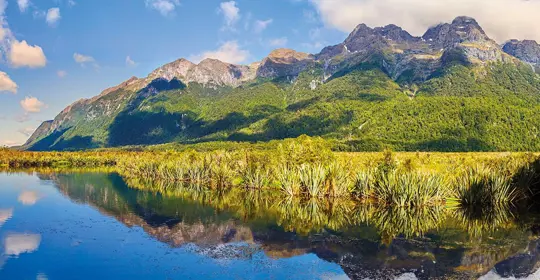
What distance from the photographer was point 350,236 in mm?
24875

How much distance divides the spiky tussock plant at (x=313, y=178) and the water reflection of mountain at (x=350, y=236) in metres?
2.69

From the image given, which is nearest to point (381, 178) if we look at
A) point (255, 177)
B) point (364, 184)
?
point (364, 184)

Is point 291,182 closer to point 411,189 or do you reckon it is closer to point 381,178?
point 381,178

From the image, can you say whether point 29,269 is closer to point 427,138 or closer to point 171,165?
point 171,165

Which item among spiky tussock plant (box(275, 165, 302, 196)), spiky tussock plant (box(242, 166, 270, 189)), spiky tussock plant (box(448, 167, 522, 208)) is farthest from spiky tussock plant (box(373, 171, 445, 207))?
spiky tussock plant (box(242, 166, 270, 189))

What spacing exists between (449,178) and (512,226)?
37.2 ft

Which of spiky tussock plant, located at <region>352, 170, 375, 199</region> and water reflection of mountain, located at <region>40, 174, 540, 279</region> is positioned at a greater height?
spiky tussock plant, located at <region>352, 170, 375, 199</region>

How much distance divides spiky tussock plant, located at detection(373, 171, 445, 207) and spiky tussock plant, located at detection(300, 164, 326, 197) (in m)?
5.79

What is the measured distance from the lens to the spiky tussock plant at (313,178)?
39272 mm

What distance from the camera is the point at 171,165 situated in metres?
63.6

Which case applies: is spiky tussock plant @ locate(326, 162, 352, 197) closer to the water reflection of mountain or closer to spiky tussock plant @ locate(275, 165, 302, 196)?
the water reflection of mountain

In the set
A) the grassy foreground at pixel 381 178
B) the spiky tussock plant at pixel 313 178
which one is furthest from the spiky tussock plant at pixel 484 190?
the spiky tussock plant at pixel 313 178

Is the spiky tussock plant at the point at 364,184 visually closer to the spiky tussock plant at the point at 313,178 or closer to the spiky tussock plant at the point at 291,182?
the spiky tussock plant at the point at 313,178

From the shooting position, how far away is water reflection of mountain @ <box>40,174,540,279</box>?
19109 millimetres
